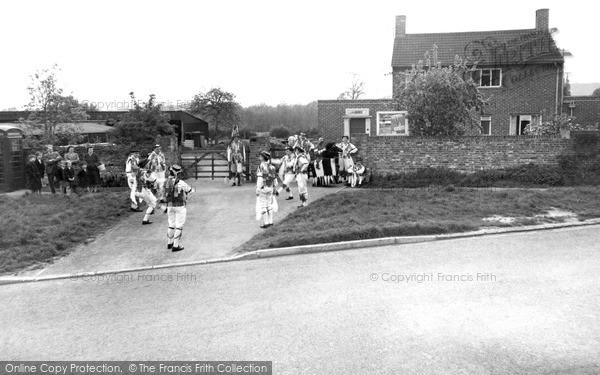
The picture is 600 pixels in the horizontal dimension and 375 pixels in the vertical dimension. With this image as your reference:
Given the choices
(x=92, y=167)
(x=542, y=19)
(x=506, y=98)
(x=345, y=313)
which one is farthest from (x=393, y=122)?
(x=542, y=19)

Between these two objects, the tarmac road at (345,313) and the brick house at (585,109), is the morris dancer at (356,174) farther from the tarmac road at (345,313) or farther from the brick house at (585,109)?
the brick house at (585,109)

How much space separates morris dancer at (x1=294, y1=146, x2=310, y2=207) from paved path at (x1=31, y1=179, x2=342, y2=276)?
411 mm

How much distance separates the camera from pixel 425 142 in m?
19.4

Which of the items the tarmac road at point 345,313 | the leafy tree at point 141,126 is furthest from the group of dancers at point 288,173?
the leafy tree at point 141,126

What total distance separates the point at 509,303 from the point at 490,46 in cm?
2756

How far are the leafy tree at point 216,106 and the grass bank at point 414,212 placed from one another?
24.9 m

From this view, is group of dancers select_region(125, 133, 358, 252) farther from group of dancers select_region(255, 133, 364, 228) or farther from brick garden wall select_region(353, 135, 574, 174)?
brick garden wall select_region(353, 135, 574, 174)

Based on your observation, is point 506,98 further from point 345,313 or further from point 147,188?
point 345,313

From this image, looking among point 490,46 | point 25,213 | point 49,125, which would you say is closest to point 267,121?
point 490,46

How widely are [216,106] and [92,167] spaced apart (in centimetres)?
2228

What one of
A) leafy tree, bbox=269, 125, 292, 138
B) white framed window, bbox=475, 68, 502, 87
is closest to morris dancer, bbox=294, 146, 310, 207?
white framed window, bbox=475, 68, 502, 87

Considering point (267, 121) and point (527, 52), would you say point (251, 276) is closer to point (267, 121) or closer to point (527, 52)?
point (527, 52)

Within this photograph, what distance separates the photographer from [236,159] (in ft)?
63.3

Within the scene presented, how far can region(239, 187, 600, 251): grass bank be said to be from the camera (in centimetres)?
1147
